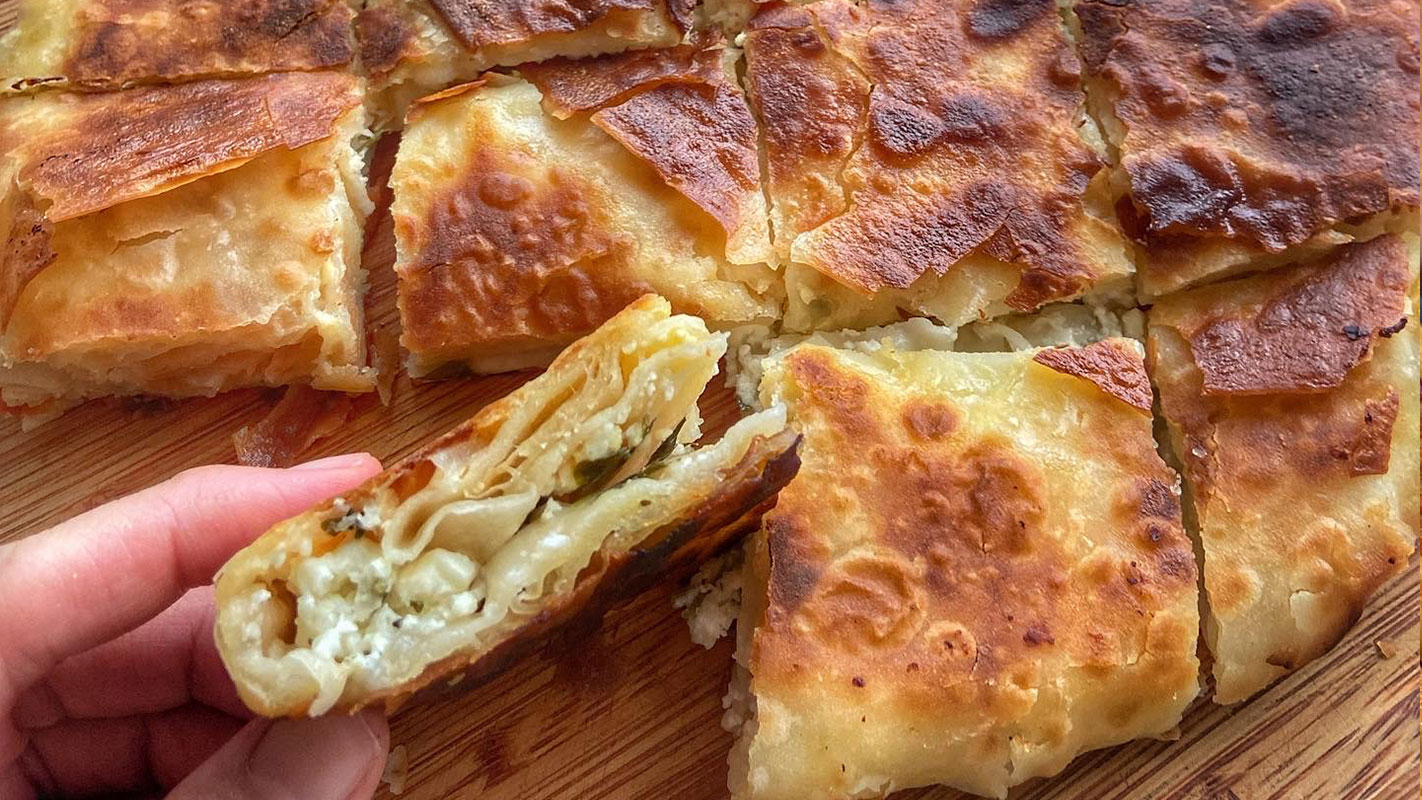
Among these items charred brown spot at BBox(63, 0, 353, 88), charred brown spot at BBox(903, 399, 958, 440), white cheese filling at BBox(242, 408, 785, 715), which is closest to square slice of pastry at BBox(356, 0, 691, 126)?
charred brown spot at BBox(63, 0, 353, 88)

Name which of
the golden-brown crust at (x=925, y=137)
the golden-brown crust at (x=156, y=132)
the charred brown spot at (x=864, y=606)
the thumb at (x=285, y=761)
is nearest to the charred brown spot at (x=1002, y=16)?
the golden-brown crust at (x=925, y=137)

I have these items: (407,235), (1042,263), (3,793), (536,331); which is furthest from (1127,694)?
(3,793)

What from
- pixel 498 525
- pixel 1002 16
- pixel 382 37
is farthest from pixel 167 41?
pixel 1002 16

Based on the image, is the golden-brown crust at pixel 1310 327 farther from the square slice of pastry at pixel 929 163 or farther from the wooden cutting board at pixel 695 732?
the wooden cutting board at pixel 695 732

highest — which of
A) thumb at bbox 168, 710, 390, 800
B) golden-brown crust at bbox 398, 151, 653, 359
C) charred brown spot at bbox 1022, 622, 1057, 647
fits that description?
golden-brown crust at bbox 398, 151, 653, 359

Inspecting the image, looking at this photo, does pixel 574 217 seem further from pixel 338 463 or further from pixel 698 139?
pixel 338 463

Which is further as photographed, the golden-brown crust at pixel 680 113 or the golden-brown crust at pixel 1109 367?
the golden-brown crust at pixel 680 113

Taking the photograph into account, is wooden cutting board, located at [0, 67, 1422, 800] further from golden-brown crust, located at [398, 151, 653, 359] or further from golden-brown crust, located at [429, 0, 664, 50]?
golden-brown crust, located at [429, 0, 664, 50]
